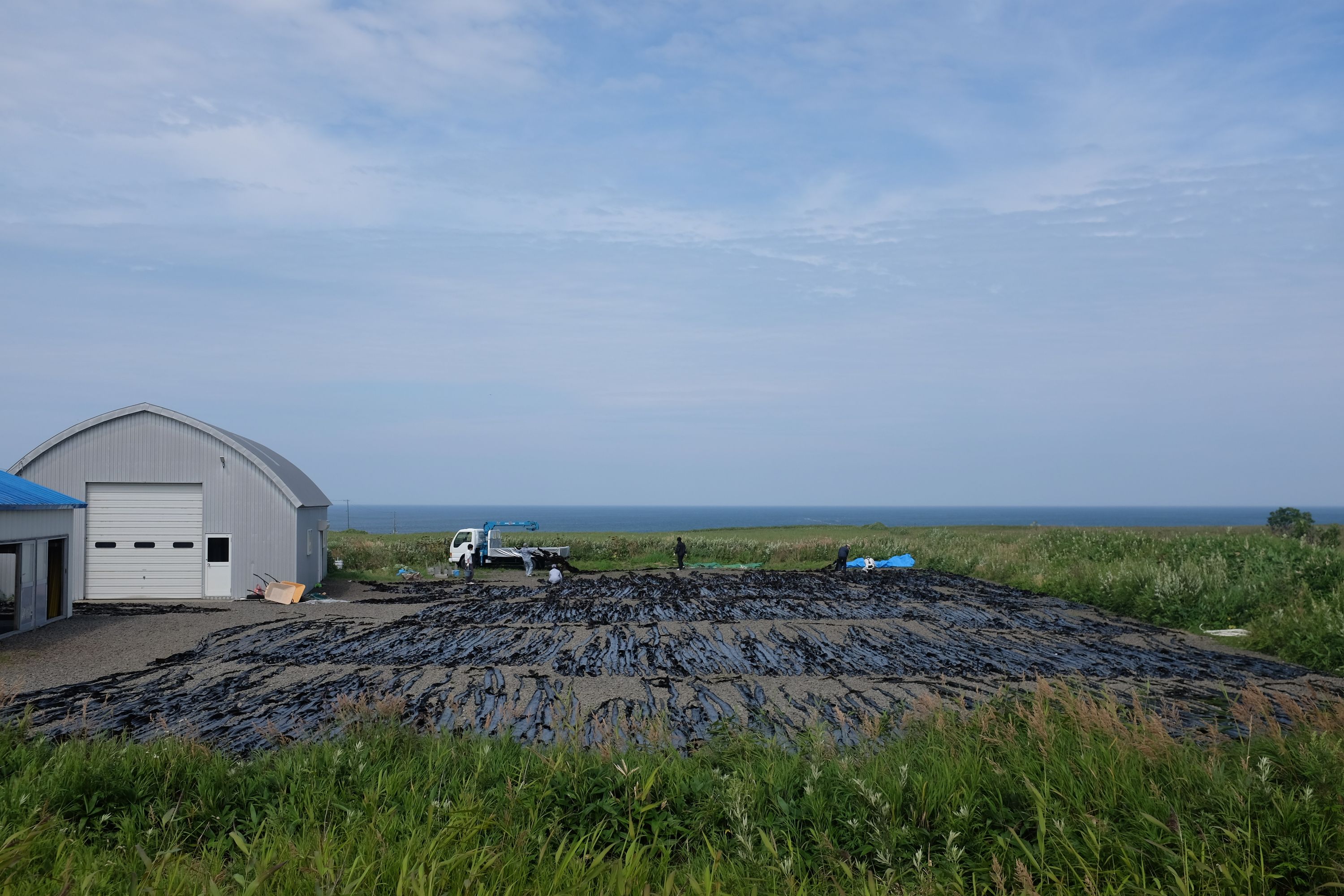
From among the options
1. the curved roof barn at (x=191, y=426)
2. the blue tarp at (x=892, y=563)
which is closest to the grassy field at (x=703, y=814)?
the curved roof barn at (x=191, y=426)

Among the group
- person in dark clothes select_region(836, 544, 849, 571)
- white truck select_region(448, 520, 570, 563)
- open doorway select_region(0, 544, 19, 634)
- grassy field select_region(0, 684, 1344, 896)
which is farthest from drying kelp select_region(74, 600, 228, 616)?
person in dark clothes select_region(836, 544, 849, 571)

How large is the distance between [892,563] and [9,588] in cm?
3183

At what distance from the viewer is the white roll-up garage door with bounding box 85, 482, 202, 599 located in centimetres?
2495

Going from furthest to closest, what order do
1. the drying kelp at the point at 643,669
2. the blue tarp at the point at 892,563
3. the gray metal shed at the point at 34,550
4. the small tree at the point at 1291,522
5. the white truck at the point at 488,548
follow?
the small tree at the point at 1291,522 → the blue tarp at the point at 892,563 → the white truck at the point at 488,548 → the gray metal shed at the point at 34,550 → the drying kelp at the point at 643,669

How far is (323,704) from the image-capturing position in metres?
11.3

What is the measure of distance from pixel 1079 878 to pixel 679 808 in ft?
9.22

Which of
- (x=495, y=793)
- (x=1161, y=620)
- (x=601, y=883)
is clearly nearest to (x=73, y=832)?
(x=495, y=793)

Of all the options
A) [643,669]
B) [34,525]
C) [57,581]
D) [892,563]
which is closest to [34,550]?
[34,525]

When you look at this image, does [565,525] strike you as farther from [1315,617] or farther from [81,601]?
[1315,617]

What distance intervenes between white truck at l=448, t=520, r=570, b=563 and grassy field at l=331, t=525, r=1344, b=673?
8.32ft

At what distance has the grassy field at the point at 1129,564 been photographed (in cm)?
1739

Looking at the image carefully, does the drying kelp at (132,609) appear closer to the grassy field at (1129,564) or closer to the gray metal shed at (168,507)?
the gray metal shed at (168,507)

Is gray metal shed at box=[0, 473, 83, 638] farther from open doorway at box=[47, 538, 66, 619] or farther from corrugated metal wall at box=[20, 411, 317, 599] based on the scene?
corrugated metal wall at box=[20, 411, 317, 599]

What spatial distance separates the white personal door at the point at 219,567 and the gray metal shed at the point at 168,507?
27 mm
